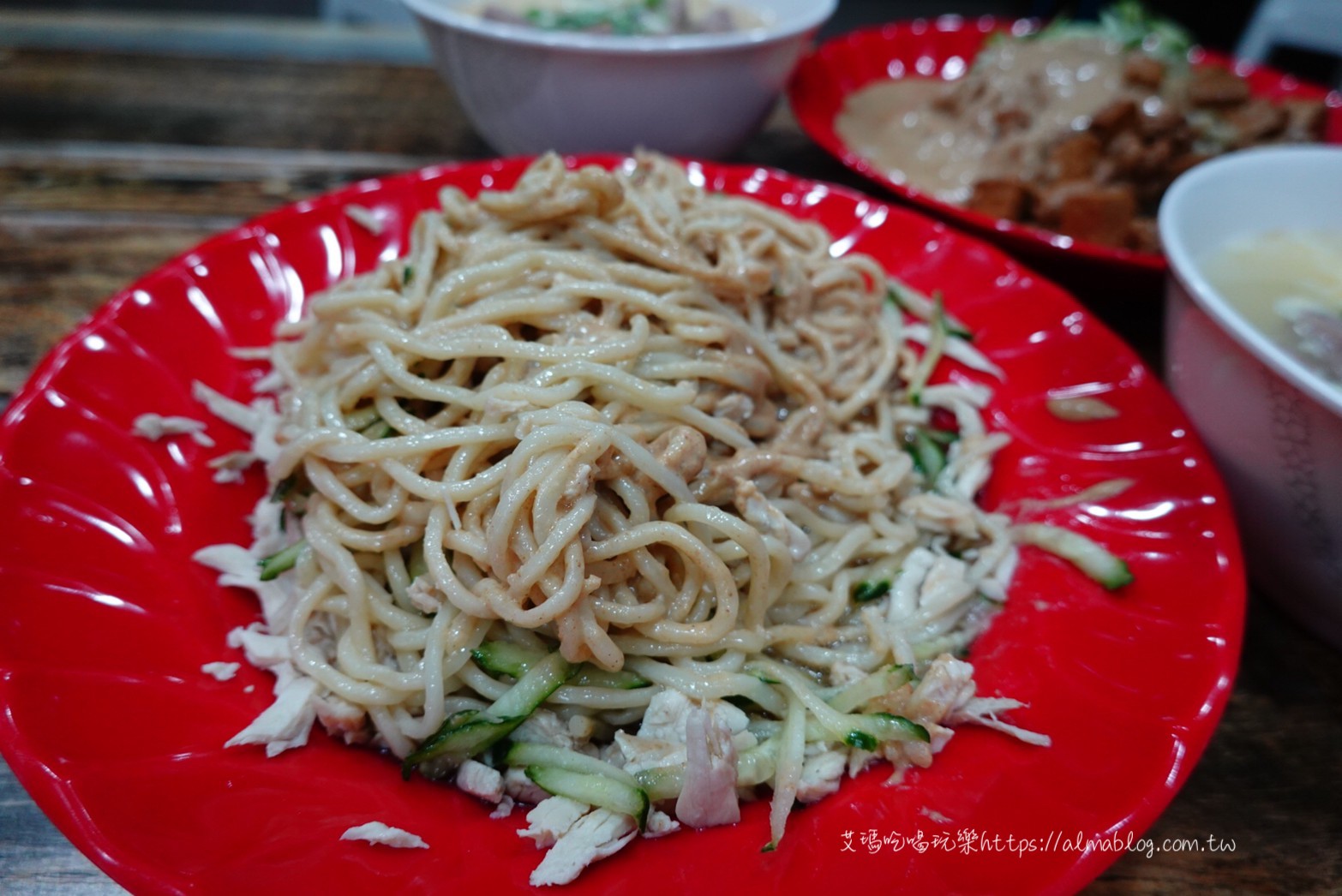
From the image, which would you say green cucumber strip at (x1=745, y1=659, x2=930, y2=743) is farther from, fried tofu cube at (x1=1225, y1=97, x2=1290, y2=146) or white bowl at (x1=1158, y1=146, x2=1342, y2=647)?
fried tofu cube at (x1=1225, y1=97, x2=1290, y2=146)

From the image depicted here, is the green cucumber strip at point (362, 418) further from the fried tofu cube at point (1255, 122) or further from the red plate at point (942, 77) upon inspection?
the fried tofu cube at point (1255, 122)

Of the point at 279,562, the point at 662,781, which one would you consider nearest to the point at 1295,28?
the point at 662,781

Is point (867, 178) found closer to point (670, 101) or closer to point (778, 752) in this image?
point (670, 101)

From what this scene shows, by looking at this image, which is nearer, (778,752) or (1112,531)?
(778,752)

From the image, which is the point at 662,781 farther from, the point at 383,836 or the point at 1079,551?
the point at 1079,551

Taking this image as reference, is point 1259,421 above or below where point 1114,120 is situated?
below

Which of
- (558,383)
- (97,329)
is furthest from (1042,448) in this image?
(97,329)

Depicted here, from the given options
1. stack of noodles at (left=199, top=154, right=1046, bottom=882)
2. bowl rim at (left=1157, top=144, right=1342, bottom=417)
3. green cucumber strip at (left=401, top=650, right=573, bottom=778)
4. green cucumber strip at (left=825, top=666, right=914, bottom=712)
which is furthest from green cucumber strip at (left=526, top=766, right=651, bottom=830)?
bowl rim at (left=1157, top=144, right=1342, bottom=417)
